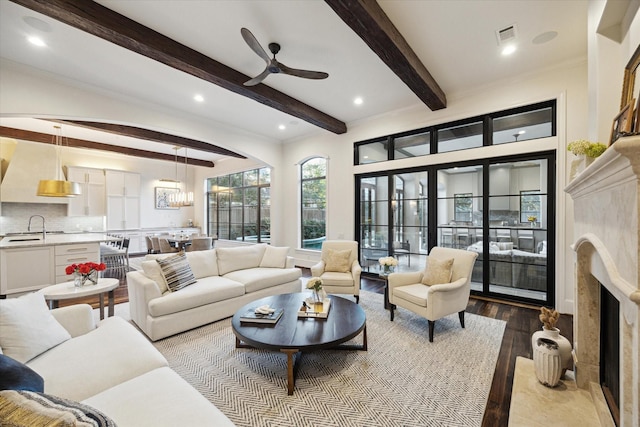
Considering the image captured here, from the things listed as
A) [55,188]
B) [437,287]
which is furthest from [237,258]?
[55,188]

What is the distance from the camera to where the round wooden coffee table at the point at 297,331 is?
205 centimetres

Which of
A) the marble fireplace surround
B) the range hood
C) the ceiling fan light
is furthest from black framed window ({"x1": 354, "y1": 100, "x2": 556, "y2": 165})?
the range hood

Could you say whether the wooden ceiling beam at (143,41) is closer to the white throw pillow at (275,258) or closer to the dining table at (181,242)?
the white throw pillow at (275,258)

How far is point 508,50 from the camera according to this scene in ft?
10.5

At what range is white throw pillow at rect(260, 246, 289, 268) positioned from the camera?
445 centimetres

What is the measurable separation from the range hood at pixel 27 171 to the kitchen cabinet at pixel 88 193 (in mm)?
1332

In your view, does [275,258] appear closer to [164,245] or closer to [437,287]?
[437,287]

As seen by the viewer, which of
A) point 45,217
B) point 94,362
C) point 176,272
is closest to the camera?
point 94,362

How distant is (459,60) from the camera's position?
3.42 meters

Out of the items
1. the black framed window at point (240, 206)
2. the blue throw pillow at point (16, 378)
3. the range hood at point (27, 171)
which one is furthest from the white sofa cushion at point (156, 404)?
the range hood at point (27, 171)

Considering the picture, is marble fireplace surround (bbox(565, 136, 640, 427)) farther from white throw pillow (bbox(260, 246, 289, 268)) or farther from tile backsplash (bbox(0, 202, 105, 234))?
tile backsplash (bbox(0, 202, 105, 234))

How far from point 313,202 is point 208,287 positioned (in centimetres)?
365

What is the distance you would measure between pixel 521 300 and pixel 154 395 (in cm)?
458

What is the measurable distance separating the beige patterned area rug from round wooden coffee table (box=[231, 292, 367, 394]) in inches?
6.5
